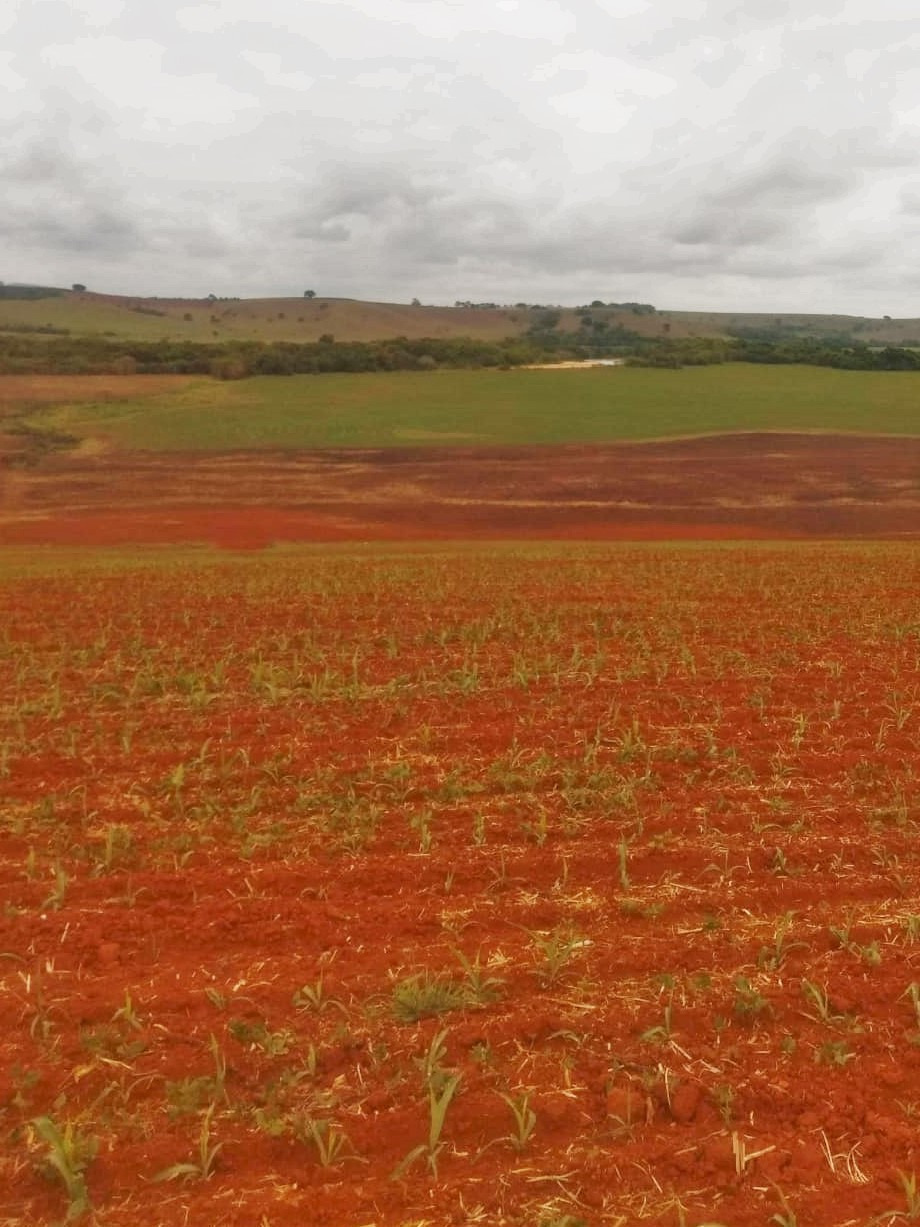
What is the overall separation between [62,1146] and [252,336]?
10518 cm

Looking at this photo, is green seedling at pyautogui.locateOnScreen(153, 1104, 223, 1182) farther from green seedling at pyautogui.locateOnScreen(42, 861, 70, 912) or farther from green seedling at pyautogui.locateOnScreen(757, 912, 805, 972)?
Result: green seedling at pyautogui.locateOnScreen(757, 912, 805, 972)

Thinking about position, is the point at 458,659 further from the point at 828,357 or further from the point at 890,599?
the point at 828,357

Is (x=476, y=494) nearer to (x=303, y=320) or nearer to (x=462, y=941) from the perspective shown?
(x=462, y=941)

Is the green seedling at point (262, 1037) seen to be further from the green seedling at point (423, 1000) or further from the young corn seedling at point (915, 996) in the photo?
the young corn seedling at point (915, 996)

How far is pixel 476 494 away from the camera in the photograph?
35.7 meters

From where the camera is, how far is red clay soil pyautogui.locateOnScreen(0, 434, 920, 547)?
30.0m

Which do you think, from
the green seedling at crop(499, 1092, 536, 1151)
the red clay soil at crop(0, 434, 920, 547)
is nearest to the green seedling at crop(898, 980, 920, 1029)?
the green seedling at crop(499, 1092, 536, 1151)

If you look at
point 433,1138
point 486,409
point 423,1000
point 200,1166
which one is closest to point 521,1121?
point 433,1138

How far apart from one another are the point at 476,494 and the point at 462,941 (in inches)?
1245

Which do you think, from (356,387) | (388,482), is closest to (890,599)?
(388,482)

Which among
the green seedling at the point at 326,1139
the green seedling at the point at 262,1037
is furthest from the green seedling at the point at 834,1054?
the green seedling at the point at 262,1037

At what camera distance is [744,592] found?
1383cm

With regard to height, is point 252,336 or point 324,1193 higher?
point 252,336

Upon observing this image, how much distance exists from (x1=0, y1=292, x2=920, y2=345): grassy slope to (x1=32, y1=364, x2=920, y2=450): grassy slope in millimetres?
41911
